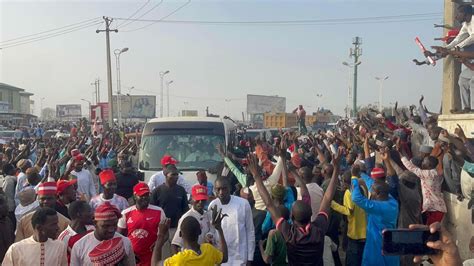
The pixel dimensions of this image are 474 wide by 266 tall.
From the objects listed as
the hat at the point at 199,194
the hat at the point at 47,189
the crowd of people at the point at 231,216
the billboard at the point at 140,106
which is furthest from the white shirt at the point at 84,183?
the billboard at the point at 140,106

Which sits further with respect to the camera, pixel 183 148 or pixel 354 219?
pixel 183 148

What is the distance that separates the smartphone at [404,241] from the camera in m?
2.73

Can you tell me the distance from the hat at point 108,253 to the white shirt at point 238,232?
140 centimetres

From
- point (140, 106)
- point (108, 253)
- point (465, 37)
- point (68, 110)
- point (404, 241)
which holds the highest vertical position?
point (465, 37)

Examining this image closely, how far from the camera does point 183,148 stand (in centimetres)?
1093

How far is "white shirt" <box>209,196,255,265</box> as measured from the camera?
5277 mm

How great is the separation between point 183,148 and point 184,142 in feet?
0.45

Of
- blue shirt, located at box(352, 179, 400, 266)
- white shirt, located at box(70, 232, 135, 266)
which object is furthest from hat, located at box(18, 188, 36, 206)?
blue shirt, located at box(352, 179, 400, 266)

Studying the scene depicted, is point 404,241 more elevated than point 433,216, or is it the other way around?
point 404,241

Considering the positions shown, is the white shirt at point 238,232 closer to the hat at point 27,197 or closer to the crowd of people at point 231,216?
the crowd of people at point 231,216

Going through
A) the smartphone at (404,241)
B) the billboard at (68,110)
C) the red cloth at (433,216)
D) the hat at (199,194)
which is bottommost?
the red cloth at (433,216)

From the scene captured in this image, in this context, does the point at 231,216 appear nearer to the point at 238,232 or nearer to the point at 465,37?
the point at 238,232

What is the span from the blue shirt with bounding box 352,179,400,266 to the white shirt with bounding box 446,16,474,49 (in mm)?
6730

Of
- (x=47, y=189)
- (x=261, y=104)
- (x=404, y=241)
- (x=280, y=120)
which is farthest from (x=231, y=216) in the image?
(x=261, y=104)
